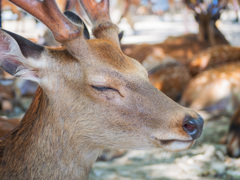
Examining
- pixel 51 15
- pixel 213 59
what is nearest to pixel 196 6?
pixel 213 59

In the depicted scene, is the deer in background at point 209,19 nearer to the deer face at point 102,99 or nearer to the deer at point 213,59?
the deer at point 213,59

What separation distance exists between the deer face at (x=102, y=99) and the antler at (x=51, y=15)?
2.6 inches

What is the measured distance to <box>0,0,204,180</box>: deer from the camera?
182 centimetres

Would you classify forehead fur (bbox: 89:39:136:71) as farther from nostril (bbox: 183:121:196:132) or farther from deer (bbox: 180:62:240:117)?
deer (bbox: 180:62:240:117)

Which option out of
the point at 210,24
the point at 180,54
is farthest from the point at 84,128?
the point at 210,24

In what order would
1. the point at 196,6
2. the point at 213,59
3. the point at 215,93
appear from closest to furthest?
the point at 215,93 → the point at 213,59 → the point at 196,6

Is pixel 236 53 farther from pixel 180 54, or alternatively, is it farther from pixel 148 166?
pixel 148 166

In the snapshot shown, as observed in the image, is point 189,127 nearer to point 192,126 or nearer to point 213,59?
point 192,126

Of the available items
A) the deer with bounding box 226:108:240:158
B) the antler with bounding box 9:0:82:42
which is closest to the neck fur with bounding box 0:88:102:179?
the antler with bounding box 9:0:82:42

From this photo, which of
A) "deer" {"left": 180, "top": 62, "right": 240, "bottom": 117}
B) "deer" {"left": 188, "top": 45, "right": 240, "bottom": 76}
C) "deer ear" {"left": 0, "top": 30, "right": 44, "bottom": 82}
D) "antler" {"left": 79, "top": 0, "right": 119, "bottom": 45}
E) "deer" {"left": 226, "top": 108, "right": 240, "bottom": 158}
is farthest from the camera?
"deer" {"left": 188, "top": 45, "right": 240, "bottom": 76}

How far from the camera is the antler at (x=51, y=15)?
1.84 metres

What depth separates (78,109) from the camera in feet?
6.22

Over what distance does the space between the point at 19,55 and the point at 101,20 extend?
69 centimetres

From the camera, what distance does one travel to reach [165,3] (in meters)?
24.2
